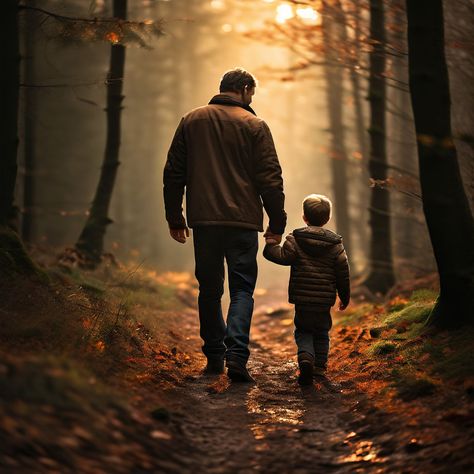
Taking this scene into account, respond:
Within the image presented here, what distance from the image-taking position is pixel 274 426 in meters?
4.52

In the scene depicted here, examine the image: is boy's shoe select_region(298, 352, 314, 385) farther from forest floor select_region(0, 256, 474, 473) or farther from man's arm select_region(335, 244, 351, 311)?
man's arm select_region(335, 244, 351, 311)

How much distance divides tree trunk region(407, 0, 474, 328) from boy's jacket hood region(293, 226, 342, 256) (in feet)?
3.12

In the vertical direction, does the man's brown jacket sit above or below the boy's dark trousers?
above

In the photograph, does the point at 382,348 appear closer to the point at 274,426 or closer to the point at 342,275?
the point at 342,275

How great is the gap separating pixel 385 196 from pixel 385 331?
521 centimetres

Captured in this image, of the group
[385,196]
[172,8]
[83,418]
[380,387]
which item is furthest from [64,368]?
[172,8]

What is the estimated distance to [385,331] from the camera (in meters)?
7.01

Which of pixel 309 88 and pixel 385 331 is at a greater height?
pixel 309 88

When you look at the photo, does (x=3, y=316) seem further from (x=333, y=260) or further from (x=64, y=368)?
(x=333, y=260)

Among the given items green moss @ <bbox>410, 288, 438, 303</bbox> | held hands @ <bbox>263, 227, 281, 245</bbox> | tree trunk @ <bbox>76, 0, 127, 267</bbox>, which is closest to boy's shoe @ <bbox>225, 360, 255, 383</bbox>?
held hands @ <bbox>263, 227, 281, 245</bbox>

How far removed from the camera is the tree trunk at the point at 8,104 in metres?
7.83

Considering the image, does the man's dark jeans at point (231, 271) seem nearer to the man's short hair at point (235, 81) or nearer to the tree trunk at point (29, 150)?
the man's short hair at point (235, 81)

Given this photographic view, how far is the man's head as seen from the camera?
20.5ft

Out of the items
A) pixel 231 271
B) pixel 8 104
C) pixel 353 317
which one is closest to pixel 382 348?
pixel 231 271
